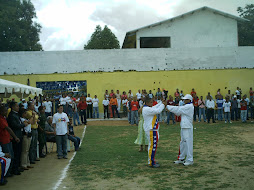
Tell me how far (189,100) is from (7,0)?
166 feet

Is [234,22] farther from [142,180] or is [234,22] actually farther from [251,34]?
[142,180]

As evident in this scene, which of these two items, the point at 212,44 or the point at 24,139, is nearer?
the point at 24,139

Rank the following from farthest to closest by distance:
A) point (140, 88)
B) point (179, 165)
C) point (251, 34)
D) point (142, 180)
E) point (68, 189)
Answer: point (251, 34) → point (140, 88) → point (179, 165) → point (142, 180) → point (68, 189)

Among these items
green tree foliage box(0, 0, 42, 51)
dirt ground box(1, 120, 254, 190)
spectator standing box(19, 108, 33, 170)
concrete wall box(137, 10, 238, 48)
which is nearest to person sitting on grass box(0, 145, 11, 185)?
dirt ground box(1, 120, 254, 190)

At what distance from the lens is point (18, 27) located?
46094mm

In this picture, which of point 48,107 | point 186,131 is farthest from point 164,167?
point 48,107

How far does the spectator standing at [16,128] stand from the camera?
876 centimetres

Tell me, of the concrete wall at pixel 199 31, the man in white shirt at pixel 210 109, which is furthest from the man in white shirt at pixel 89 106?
the concrete wall at pixel 199 31

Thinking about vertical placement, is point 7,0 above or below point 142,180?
above

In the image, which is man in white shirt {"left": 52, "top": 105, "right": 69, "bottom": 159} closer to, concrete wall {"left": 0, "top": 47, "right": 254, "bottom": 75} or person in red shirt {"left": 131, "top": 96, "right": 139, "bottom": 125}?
person in red shirt {"left": 131, "top": 96, "right": 139, "bottom": 125}

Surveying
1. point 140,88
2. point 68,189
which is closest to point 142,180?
point 68,189

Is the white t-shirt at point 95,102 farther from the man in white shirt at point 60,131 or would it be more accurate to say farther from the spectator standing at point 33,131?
the spectator standing at point 33,131

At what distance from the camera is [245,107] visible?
22.1 metres

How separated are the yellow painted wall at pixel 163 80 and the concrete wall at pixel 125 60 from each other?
0.44 metres
